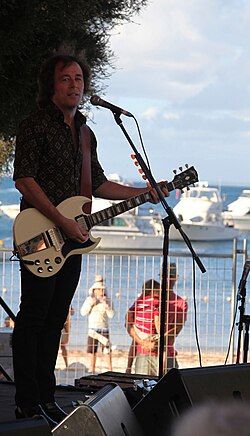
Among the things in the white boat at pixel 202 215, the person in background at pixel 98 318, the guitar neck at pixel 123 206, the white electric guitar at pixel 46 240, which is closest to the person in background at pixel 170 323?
the person in background at pixel 98 318

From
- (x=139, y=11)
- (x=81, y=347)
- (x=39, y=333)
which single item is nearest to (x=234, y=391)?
(x=39, y=333)

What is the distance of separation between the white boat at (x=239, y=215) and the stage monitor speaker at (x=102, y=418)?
126 ft

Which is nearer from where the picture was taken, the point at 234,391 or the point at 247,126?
the point at 234,391

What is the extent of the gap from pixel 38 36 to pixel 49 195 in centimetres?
201

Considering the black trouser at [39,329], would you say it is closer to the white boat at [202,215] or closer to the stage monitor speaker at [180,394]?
the stage monitor speaker at [180,394]

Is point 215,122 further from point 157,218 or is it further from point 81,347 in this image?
point 81,347

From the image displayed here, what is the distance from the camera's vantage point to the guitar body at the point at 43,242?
4.33 m

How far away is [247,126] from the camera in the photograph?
51.2 m

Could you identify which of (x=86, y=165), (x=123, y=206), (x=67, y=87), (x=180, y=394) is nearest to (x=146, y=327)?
(x=123, y=206)

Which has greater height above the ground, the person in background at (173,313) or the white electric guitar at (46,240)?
the white electric guitar at (46,240)

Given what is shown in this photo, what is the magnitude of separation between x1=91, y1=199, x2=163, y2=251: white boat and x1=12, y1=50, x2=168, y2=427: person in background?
1175 inches

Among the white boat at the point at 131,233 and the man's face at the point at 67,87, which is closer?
the man's face at the point at 67,87

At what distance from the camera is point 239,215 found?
4225cm

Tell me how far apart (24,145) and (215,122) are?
47.1 m
